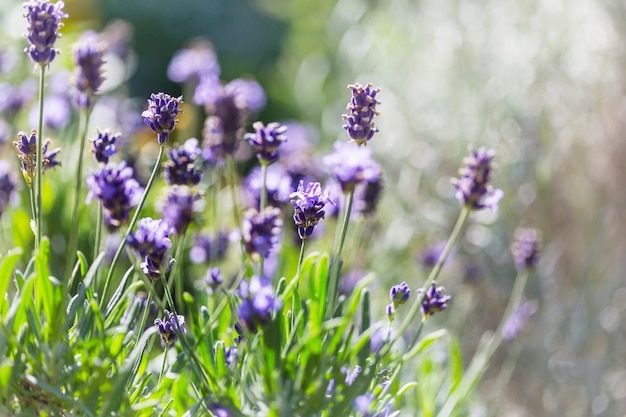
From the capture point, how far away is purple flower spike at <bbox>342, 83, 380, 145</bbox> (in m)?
0.64

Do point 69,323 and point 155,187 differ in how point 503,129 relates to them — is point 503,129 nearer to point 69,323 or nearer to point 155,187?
point 155,187

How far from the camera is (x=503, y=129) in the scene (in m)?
1.66

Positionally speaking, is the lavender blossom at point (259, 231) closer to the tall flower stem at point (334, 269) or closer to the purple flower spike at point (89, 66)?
the tall flower stem at point (334, 269)

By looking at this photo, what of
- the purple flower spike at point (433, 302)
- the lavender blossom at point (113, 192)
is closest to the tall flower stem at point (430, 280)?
the purple flower spike at point (433, 302)

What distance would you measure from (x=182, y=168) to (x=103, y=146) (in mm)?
65

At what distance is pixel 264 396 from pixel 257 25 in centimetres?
390

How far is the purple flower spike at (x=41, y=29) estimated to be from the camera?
1.96ft

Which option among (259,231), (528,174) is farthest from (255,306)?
(528,174)

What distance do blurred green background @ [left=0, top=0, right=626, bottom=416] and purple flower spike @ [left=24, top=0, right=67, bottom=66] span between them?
82 cm

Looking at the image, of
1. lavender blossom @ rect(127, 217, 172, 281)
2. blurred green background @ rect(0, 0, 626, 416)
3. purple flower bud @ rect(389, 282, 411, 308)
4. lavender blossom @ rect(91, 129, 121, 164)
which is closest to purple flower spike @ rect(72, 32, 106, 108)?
lavender blossom @ rect(91, 129, 121, 164)

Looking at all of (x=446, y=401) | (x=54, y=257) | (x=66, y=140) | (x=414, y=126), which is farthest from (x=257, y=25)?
(x=446, y=401)

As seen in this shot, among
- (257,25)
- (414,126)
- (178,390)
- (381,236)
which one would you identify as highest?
(178,390)

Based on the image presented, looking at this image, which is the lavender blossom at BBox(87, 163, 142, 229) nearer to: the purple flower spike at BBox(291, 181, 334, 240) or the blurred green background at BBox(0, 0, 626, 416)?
the purple flower spike at BBox(291, 181, 334, 240)

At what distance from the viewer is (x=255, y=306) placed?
52cm
